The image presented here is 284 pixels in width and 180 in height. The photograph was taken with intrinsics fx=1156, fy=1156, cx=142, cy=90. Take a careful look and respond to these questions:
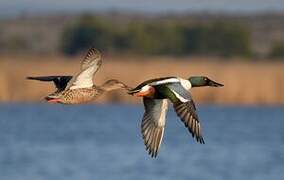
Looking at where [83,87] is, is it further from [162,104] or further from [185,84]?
[162,104]

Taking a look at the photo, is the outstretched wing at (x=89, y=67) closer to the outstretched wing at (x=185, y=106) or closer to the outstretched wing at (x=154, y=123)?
the outstretched wing at (x=185, y=106)

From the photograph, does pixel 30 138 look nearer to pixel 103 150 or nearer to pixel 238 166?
pixel 103 150

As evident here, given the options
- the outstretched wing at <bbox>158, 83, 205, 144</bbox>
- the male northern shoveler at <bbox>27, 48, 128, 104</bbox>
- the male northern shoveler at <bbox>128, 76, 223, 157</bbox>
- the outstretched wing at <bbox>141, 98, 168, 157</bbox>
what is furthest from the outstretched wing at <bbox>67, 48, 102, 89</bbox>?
the outstretched wing at <bbox>141, 98, 168, 157</bbox>

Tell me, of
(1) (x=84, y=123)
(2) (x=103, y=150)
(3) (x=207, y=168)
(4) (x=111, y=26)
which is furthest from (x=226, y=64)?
(4) (x=111, y=26)

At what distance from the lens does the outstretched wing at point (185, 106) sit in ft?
30.7

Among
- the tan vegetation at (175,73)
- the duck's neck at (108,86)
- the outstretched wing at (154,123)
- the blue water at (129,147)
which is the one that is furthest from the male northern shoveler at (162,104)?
the tan vegetation at (175,73)

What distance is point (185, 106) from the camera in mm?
9711

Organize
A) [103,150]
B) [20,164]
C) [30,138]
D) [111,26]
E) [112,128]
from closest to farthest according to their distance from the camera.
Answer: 1. [20,164]
2. [103,150]
3. [30,138]
4. [112,128]
5. [111,26]

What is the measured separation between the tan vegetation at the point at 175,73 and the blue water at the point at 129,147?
0.86m

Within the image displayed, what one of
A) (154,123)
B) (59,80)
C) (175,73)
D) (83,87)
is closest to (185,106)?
(154,123)

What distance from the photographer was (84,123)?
90.8 ft

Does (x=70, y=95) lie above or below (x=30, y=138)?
above

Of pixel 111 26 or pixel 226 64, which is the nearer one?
pixel 226 64

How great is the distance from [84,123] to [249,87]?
4732mm
